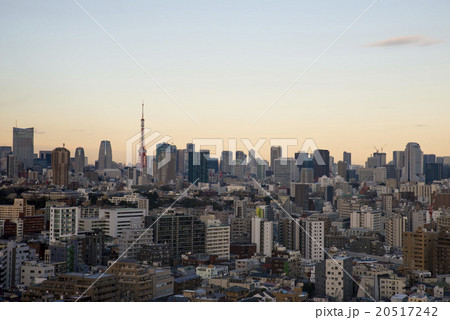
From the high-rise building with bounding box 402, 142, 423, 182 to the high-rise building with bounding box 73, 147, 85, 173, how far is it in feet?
23.1

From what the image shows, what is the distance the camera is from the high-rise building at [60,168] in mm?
12816

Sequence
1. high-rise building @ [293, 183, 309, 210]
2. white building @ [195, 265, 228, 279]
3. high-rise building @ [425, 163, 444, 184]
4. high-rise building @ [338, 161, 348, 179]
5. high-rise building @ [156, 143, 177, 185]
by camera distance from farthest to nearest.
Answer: high-rise building @ [338, 161, 348, 179]
high-rise building @ [425, 163, 444, 184]
high-rise building @ [293, 183, 309, 210]
high-rise building @ [156, 143, 177, 185]
white building @ [195, 265, 228, 279]

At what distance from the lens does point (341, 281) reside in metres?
5.97

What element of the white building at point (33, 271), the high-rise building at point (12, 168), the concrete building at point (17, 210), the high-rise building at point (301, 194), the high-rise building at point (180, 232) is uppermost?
the high-rise building at point (12, 168)

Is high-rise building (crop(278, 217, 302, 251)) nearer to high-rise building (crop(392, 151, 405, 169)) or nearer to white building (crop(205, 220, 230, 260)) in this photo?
white building (crop(205, 220, 230, 260))

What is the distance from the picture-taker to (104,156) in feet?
40.2

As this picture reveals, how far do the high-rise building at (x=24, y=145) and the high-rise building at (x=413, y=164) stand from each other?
7.93 m

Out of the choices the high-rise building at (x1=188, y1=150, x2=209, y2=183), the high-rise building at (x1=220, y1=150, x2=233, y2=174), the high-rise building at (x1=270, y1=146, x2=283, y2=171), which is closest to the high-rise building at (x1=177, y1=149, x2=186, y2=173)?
the high-rise building at (x1=188, y1=150, x2=209, y2=183)

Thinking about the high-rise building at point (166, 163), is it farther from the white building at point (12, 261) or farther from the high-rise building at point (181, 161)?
the white building at point (12, 261)

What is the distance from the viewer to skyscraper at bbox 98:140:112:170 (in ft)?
37.5

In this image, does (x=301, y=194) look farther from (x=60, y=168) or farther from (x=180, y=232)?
(x=180, y=232)

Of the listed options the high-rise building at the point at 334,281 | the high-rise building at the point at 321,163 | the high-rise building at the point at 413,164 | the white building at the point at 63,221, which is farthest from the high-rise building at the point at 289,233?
the high-rise building at the point at 413,164
